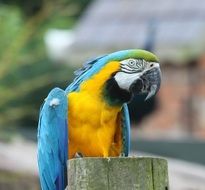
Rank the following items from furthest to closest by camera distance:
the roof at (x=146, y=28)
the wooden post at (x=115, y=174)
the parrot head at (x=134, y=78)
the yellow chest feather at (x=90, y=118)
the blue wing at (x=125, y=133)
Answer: the roof at (x=146, y=28), the blue wing at (x=125, y=133), the yellow chest feather at (x=90, y=118), the parrot head at (x=134, y=78), the wooden post at (x=115, y=174)

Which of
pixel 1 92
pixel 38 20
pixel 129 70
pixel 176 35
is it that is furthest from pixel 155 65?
pixel 176 35

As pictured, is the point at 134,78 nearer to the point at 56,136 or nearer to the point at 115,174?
the point at 56,136

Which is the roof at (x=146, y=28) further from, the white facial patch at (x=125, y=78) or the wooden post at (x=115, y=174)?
the wooden post at (x=115, y=174)

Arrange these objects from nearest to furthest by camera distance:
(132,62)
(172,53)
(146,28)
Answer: (132,62)
(172,53)
(146,28)

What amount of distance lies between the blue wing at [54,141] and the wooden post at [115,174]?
1043 mm

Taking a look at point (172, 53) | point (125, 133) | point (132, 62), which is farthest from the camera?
point (172, 53)

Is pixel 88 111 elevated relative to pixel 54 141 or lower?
elevated

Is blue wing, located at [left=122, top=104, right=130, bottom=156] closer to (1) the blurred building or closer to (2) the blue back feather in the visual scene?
(2) the blue back feather

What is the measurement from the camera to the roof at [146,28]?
1459cm

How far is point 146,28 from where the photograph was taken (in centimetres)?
1531

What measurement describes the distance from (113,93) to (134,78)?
154mm

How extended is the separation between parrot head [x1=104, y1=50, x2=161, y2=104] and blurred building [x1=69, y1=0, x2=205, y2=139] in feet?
31.0


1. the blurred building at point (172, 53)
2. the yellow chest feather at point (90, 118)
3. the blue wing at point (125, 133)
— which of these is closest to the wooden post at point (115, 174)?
the yellow chest feather at point (90, 118)

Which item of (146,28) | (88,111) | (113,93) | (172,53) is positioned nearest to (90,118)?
(88,111)
